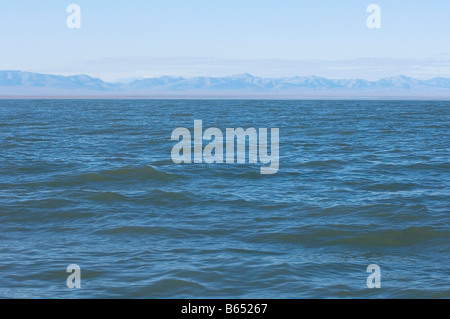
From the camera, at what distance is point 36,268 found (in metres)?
11.7

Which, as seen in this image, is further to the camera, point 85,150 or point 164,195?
point 85,150

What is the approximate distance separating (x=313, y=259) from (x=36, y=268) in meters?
5.57

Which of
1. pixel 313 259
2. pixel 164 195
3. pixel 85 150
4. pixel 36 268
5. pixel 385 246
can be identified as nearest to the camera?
pixel 36 268

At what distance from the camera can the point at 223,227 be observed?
49.5ft

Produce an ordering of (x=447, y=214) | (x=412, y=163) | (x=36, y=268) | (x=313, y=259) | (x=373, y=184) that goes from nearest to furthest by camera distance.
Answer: (x=36, y=268) → (x=313, y=259) → (x=447, y=214) → (x=373, y=184) → (x=412, y=163)

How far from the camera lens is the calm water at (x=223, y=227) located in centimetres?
1099

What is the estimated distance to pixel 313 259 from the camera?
41.2ft

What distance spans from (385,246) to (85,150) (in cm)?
2175

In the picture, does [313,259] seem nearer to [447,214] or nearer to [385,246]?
[385,246]

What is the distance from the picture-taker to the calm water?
11.0 m

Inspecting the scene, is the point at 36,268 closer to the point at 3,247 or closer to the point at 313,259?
the point at 3,247

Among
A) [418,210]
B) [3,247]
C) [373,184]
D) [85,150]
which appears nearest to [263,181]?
[373,184]

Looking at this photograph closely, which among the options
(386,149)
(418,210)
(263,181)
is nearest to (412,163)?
(386,149)

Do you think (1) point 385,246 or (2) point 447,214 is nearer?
(1) point 385,246
